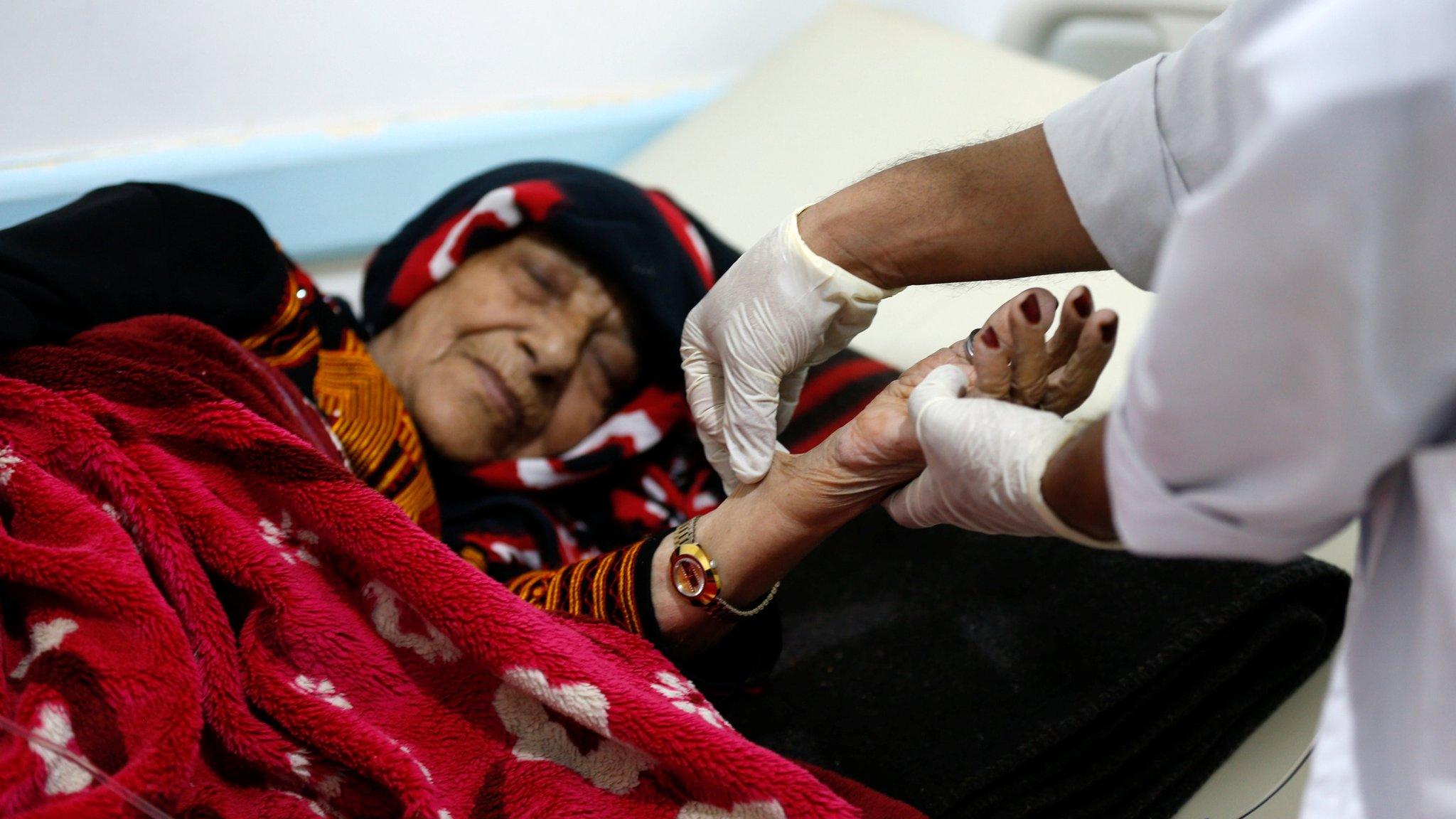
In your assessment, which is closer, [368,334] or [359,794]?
[359,794]

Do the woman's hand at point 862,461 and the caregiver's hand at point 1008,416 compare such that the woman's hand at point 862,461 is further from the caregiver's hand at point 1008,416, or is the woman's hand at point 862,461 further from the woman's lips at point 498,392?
the woman's lips at point 498,392

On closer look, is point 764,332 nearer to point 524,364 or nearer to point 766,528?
point 766,528

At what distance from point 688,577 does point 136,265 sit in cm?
55

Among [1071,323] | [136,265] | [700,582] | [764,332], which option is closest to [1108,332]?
[1071,323]

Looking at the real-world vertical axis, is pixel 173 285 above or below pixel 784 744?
above

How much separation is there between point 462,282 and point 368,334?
0.17 meters

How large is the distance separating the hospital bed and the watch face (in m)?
0.36

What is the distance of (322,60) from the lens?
144 cm

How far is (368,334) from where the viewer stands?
4.08 ft

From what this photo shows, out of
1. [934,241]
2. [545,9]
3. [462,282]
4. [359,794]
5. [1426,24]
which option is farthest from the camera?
[545,9]

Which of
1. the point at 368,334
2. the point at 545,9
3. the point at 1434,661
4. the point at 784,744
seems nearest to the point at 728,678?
the point at 784,744

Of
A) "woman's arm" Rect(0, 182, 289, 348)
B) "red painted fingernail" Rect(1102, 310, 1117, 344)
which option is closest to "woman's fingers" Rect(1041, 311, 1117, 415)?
"red painted fingernail" Rect(1102, 310, 1117, 344)

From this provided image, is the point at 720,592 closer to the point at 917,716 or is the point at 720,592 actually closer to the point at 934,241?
the point at 917,716

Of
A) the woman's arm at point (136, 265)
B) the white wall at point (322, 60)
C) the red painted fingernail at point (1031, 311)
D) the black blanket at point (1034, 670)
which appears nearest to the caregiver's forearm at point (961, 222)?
the red painted fingernail at point (1031, 311)
